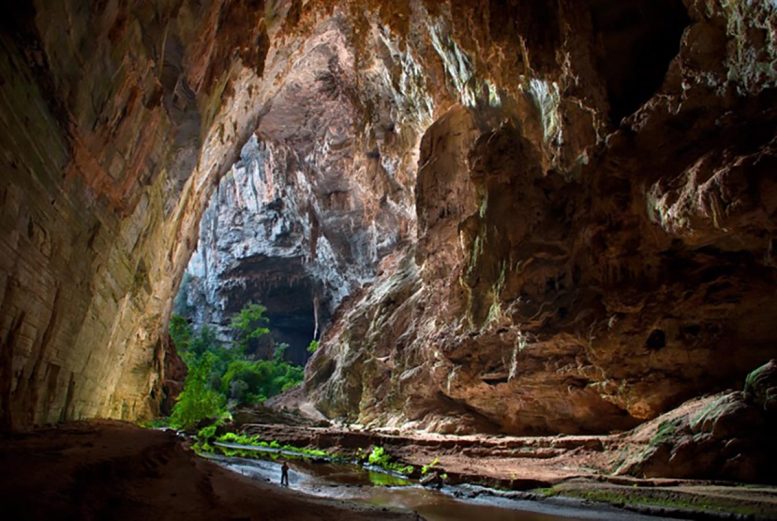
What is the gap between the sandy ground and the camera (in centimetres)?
353

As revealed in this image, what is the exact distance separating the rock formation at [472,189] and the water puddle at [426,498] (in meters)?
5.10

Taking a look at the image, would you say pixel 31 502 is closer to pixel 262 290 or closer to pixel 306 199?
pixel 306 199

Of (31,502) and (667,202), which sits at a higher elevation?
(667,202)

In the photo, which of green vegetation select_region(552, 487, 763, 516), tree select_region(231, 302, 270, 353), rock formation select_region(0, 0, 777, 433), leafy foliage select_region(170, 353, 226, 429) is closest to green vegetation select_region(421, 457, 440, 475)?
green vegetation select_region(552, 487, 763, 516)

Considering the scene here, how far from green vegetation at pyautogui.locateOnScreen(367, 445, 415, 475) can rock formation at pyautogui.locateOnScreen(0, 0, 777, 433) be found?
3.94 meters

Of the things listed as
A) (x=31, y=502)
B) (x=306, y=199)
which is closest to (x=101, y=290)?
(x=31, y=502)

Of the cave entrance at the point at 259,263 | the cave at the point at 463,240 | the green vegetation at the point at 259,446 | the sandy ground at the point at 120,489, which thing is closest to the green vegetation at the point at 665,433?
the cave at the point at 463,240

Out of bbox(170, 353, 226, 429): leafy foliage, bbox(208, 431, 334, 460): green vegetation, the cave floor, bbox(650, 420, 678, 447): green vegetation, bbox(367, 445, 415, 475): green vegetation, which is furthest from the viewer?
bbox(170, 353, 226, 429): leafy foliage

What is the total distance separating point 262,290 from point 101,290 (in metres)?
42.3

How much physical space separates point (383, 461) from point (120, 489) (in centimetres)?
1135

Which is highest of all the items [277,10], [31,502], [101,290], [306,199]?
[306,199]

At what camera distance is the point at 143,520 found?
4.45 metres

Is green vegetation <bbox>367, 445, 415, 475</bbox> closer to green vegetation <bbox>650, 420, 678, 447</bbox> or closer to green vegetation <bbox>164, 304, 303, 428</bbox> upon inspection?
green vegetation <bbox>650, 420, 678, 447</bbox>

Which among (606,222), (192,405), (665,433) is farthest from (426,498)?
(192,405)
